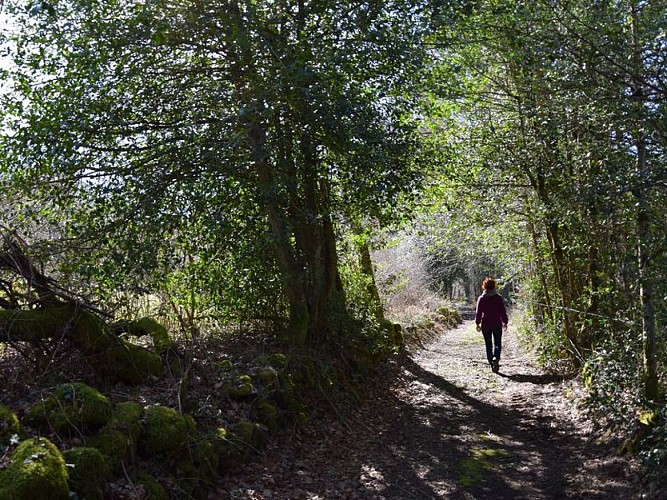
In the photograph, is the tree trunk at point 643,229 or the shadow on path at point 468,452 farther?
the shadow on path at point 468,452

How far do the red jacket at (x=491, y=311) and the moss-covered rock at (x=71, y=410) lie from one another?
31.0 feet

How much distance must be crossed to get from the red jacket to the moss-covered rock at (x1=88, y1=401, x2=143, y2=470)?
9.14 meters

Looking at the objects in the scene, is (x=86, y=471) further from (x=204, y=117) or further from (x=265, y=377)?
(x=204, y=117)

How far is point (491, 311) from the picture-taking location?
44.2ft

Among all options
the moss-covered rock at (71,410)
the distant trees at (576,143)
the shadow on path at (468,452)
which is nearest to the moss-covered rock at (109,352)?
the moss-covered rock at (71,410)

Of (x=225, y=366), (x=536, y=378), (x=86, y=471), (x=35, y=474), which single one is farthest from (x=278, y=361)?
(x=536, y=378)

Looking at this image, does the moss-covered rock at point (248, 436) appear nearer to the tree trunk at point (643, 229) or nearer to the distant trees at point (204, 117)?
the distant trees at point (204, 117)

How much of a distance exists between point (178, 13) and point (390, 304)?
1573 cm

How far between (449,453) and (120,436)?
4.50 meters

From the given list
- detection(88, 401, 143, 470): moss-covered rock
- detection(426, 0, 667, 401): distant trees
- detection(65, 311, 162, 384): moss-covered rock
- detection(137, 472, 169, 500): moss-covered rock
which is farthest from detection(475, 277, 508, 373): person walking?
detection(137, 472, 169, 500): moss-covered rock

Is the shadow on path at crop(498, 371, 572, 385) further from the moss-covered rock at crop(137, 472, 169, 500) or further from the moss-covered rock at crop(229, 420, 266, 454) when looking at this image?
the moss-covered rock at crop(137, 472, 169, 500)

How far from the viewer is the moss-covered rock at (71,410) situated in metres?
5.43

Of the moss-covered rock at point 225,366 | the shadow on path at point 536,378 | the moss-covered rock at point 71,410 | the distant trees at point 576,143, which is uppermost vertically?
the distant trees at point 576,143

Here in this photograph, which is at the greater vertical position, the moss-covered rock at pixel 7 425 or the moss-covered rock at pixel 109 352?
the moss-covered rock at pixel 109 352
